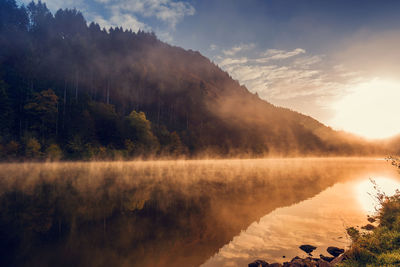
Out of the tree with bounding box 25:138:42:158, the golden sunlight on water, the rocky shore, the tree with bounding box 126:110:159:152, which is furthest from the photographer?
the tree with bounding box 126:110:159:152

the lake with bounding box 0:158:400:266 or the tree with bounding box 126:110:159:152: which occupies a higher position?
the tree with bounding box 126:110:159:152

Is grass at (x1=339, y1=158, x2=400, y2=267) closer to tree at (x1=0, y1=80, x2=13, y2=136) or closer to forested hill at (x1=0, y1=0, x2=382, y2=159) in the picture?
forested hill at (x1=0, y1=0, x2=382, y2=159)

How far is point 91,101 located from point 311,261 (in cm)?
9051

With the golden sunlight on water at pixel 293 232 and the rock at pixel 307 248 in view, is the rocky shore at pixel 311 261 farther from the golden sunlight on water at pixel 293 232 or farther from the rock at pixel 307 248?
the golden sunlight on water at pixel 293 232

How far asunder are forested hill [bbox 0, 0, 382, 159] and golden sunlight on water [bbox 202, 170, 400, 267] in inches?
2283

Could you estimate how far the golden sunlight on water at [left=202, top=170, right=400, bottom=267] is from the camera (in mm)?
12172

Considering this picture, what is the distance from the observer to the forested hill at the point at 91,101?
228 feet

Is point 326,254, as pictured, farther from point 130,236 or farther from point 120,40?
point 120,40

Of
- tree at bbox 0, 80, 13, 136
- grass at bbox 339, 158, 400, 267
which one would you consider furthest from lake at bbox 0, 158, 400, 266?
tree at bbox 0, 80, 13, 136

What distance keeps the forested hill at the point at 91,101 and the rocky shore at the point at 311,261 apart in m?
61.2

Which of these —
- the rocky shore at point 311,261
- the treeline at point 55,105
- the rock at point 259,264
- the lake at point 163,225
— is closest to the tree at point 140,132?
the treeline at point 55,105

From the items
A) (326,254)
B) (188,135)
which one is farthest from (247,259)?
(188,135)

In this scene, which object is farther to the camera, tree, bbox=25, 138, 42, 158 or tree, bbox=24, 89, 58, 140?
tree, bbox=24, 89, 58, 140

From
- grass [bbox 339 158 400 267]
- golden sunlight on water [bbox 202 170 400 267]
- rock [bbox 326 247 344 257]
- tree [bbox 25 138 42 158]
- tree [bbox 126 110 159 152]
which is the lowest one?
golden sunlight on water [bbox 202 170 400 267]
